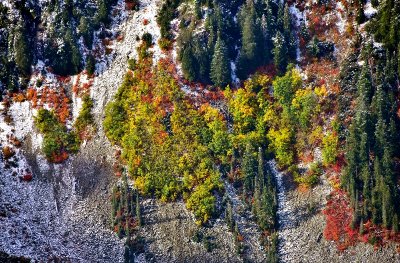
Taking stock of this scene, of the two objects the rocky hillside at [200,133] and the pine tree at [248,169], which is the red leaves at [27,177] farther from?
the pine tree at [248,169]

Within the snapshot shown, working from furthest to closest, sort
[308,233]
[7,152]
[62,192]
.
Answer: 1. [7,152]
2. [62,192]
3. [308,233]

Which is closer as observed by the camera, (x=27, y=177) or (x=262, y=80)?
(x=27, y=177)

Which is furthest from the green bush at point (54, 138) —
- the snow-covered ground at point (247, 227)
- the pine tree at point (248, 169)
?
the pine tree at point (248, 169)

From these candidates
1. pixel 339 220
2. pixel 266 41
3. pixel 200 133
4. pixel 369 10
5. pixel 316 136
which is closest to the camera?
pixel 339 220

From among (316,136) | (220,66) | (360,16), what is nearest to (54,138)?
(220,66)

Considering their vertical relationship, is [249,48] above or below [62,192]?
above

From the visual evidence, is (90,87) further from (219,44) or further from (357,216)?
(357,216)

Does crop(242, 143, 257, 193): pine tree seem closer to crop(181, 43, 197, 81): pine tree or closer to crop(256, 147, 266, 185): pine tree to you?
crop(256, 147, 266, 185): pine tree

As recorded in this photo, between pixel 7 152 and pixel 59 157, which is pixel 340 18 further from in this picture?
pixel 7 152

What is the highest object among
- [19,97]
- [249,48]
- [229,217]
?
[249,48]
